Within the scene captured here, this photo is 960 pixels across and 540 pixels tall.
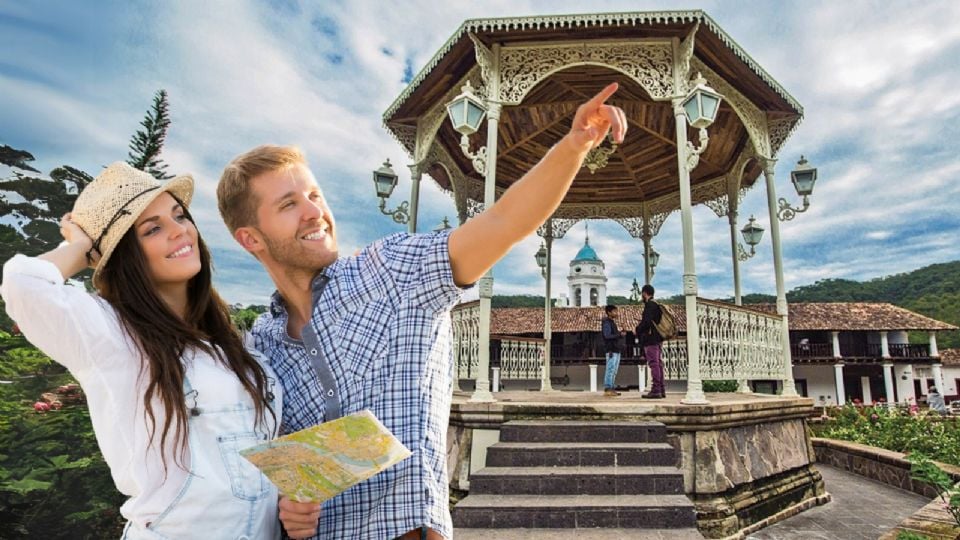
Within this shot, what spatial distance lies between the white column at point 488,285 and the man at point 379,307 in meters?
4.64

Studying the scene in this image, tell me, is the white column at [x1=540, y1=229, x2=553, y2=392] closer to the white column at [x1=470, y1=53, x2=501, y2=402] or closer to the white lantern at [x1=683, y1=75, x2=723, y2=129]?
the white column at [x1=470, y1=53, x2=501, y2=402]

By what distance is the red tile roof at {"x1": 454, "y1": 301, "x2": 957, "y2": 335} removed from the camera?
32.8m

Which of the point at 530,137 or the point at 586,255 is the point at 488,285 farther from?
the point at 586,255

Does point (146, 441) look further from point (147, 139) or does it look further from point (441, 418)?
point (147, 139)

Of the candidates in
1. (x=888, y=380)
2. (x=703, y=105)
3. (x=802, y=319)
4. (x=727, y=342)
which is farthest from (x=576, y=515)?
(x=888, y=380)

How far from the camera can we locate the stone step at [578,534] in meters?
3.75

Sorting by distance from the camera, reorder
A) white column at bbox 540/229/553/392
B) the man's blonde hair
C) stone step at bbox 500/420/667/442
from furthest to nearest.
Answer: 1. white column at bbox 540/229/553/392
2. stone step at bbox 500/420/667/442
3. the man's blonde hair

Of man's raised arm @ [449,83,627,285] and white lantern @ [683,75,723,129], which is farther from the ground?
white lantern @ [683,75,723,129]

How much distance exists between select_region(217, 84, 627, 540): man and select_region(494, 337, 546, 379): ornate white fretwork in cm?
878

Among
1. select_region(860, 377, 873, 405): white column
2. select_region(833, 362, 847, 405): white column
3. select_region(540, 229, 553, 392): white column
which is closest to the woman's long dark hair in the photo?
select_region(540, 229, 553, 392): white column

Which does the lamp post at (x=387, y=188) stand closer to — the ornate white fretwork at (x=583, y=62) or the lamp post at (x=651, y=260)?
the ornate white fretwork at (x=583, y=62)

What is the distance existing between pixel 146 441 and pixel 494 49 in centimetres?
679

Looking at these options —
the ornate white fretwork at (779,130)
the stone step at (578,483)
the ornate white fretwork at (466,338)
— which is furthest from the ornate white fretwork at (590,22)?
the stone step at (578,483)

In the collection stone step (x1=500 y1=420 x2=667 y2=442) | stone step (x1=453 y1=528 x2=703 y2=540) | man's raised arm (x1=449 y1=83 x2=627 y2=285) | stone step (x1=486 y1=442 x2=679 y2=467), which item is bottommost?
stone step (x1=453 y1=528 x2=703 y2=540)
